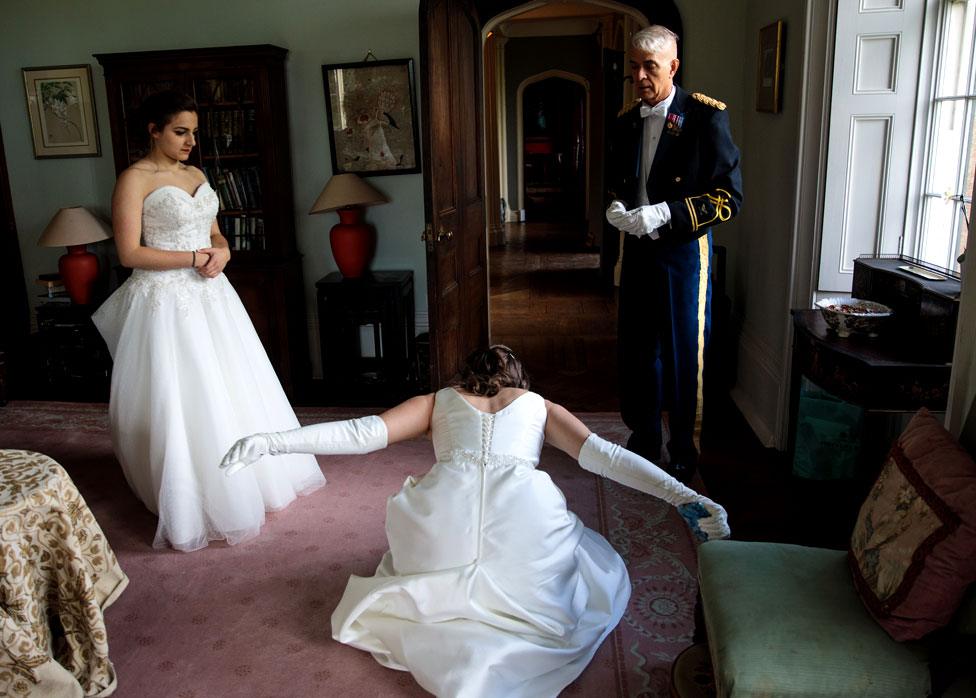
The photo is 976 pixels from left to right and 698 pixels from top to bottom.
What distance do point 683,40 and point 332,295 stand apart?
2400 mm

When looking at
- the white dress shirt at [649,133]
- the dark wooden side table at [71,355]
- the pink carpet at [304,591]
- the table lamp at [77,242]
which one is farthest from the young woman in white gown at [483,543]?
the table lamp at [77,242]

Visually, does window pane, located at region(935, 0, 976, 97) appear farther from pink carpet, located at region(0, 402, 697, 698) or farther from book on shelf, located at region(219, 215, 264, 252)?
book on shelf, located at region(219, 215, 264, 252)

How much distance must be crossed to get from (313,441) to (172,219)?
4.57 feet

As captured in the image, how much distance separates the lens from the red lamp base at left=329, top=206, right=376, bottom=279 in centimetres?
499

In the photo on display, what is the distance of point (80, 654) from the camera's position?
93.0 inches

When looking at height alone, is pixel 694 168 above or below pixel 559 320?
above

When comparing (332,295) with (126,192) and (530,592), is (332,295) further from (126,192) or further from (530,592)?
(530,592)

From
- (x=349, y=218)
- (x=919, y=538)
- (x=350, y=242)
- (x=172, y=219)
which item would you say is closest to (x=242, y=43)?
(x=349, y=218)

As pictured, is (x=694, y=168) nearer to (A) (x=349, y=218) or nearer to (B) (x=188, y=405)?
(B) (x=188, y=405)

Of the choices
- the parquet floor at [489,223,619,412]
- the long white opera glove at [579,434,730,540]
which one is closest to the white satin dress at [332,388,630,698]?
the long white opera glove at [579,434,730,540]

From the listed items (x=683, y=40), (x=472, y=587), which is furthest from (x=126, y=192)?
(x=683, y=40)

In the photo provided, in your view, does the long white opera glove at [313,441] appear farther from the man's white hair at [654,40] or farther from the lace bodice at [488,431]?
the man's white hair at [654,40]

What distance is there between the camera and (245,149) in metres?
4.97

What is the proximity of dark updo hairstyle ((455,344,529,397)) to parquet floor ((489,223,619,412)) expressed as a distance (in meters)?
2.07
